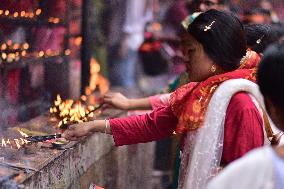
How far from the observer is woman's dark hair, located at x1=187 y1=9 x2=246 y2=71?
3.29 meters

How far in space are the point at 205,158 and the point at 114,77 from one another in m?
8.35

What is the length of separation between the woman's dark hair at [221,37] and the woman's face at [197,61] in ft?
0.12

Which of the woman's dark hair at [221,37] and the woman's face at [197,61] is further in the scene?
the woman's face at [197,61]

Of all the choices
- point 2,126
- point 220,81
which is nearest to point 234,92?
point 220,81

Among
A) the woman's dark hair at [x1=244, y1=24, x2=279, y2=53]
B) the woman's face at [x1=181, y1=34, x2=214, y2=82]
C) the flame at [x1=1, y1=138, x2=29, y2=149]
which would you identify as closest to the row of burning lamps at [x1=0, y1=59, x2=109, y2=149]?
the flame at [x1=1, y1=138, x2=29, y2=149]

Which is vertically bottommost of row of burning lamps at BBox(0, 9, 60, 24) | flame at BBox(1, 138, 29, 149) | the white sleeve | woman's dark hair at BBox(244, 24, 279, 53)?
flame at BBox(1, 138, 29, 149)

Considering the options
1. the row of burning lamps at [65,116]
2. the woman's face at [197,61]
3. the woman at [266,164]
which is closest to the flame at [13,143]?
the row of burning lamps at [65,116]

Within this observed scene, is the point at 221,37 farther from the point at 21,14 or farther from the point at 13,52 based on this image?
the point at 21,14

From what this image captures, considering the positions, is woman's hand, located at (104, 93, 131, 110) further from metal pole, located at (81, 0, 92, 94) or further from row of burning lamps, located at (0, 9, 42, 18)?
metal pole, located at (81, 0, 92, 94)

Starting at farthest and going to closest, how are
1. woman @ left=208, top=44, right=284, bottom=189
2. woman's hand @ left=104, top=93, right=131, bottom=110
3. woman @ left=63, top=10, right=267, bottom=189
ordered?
woman's hand @ left=104, top=93, right=131, bottom=110 → woman @ left=63, top=10, right=267, bottom=189 → woman @ left=208, top=44, right=284, bottom=189

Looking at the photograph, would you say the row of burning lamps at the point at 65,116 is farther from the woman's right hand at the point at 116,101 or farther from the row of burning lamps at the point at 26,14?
the row of burning lamps at the point at 26,14

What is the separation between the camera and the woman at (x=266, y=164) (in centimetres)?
197

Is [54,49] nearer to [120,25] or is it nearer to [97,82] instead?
[97,82]

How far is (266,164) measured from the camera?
197 cm
